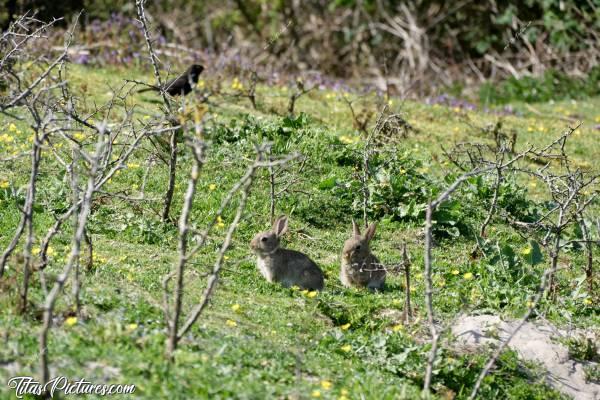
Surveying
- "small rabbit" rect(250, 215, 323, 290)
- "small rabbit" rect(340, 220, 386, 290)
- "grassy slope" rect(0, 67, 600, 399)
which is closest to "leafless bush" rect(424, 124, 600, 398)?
"grassy slope" rect(0, 67, 600, 399)

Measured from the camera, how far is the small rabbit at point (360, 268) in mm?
8141

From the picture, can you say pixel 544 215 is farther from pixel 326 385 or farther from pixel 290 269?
pixel 326 385

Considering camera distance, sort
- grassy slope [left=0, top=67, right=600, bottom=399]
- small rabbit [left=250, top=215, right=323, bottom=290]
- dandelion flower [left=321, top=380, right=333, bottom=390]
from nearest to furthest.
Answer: grassy slope [left=0, top=67, right=600, bottom=399] → dandelion flower [left=321, top=380, right=333, bottom=390] → small rabbit [left=250, top=215, right=323, bottom=290]

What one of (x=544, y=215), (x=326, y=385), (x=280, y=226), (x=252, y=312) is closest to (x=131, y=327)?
(x=326, y=385)

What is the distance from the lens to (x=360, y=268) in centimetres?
809

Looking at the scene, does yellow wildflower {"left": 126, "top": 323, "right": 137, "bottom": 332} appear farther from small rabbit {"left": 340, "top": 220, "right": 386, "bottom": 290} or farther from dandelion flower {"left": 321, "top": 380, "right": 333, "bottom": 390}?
small rabbit {"left": 340, "top": 220, "right": 386, "bottom": 290}

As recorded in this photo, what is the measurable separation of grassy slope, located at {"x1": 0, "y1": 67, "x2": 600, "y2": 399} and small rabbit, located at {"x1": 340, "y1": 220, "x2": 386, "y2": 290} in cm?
14

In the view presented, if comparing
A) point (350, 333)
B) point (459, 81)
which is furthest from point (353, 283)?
point (459, 81)

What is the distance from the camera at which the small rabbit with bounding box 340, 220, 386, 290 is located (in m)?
8.14

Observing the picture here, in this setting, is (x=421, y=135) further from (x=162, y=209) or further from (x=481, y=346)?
(x=481, y=346)

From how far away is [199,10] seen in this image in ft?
79.4

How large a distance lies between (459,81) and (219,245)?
558 inches

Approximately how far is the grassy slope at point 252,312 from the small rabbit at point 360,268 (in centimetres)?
14

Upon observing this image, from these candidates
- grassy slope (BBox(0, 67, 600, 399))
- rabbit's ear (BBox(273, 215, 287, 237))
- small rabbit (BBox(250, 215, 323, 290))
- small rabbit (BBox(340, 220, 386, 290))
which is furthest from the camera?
rabbit's ear (BBox(273, 215, 287, 237))
